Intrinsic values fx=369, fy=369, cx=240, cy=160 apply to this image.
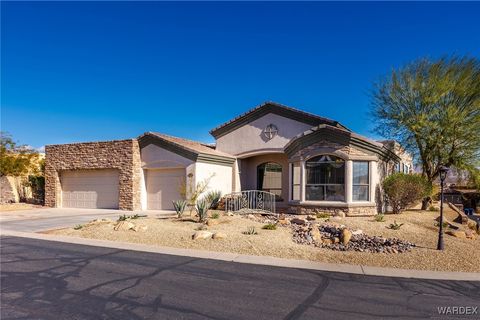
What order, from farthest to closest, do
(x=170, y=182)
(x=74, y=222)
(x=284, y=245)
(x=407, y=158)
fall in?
(x=407, y=158) → (x=170, y=182) → (x=74, y=222) → (x=284, y=245)

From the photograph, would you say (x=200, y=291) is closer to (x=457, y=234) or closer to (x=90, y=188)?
(x=457, y=234)

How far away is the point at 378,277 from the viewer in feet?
25.5

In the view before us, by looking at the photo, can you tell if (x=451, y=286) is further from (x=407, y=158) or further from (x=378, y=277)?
(x=407, y=158)

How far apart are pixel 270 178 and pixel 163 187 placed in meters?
6.52

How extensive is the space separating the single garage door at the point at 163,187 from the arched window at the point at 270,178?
5.13 m

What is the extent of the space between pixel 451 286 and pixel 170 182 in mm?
16170

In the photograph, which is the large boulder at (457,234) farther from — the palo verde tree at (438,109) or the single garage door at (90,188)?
the single garage door at (90,188)

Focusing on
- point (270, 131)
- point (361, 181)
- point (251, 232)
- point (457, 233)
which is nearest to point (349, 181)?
point (361, 181)

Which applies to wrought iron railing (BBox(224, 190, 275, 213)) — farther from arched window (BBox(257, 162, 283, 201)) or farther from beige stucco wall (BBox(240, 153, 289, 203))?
arched window (BBox(257, 162, 283, 201))

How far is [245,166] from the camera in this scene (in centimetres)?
2338

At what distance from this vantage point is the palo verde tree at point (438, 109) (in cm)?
1673

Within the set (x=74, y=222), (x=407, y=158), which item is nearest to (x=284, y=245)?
(x=74, y=222)

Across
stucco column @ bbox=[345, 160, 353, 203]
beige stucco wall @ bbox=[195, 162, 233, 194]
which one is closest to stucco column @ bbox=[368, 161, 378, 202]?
stucco column @ bbox=[345, 160, 353, 203]

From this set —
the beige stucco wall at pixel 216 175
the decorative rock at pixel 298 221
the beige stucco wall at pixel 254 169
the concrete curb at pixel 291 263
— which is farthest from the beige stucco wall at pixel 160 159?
the concrete curb at pixel 291 263
